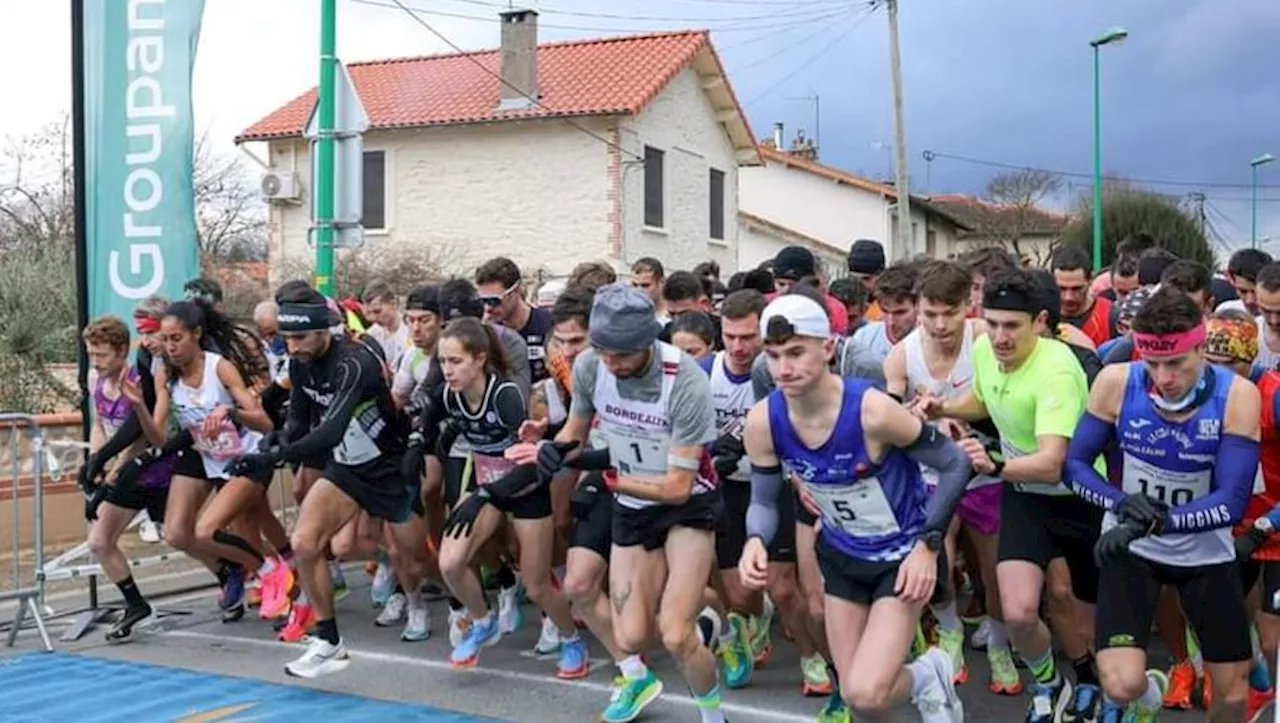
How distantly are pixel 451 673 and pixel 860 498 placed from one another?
3173mm

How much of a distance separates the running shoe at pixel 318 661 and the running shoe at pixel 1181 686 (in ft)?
14.1

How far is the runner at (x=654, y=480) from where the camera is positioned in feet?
17.8

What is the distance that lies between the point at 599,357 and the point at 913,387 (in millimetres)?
1479

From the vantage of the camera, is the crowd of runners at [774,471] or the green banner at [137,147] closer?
the crowd of runners at [774,471]

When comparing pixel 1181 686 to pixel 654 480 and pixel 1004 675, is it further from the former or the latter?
pixel 654 480

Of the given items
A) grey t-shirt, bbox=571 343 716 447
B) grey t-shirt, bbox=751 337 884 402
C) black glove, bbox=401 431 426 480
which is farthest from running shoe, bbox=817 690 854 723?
black glove, bbox=401 431 426 480

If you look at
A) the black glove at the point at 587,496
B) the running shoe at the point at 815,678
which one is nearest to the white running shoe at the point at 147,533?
the black glove at the point at 587,496

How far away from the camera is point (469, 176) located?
27.0m

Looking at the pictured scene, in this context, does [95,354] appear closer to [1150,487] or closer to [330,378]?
[330,378]

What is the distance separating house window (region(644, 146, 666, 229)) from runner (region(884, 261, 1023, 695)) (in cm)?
2115

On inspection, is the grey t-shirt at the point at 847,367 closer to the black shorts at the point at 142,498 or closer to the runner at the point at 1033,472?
the runner at the point at 1033,472

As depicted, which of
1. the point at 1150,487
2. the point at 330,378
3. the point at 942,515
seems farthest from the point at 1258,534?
the point at 330,378

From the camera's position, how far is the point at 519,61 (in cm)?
2645

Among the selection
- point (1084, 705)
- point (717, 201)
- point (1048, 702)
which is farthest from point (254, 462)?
point (717, 201)
